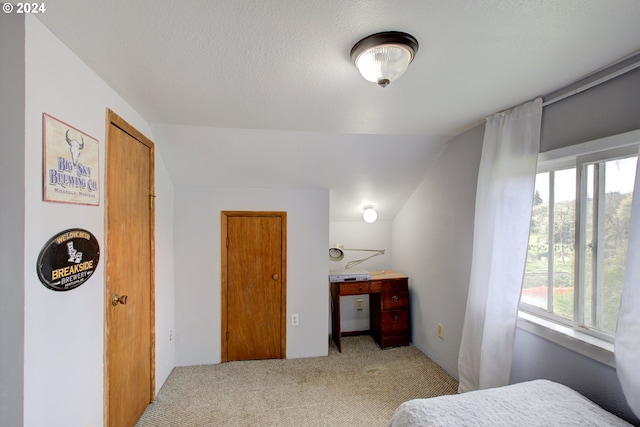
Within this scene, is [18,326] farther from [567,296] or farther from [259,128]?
[567,296]

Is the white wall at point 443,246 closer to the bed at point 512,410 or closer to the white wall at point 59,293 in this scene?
the bed at point 512,410

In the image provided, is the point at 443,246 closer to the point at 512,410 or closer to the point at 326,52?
the point at 512,410

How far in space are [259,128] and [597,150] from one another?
7.07 ft

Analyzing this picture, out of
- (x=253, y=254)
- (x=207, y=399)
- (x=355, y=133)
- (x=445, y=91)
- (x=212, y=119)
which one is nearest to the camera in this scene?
(x=445, y=91)

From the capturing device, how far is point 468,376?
218cm

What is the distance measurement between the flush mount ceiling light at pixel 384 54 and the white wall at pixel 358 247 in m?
2.51

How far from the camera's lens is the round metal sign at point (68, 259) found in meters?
1.15

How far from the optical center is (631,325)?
A: 1.26 m

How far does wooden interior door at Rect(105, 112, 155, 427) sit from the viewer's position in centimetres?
167

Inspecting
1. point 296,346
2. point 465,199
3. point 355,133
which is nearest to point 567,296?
point 465,199

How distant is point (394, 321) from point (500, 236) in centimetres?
170

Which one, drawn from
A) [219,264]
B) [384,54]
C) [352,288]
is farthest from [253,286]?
[384,54]

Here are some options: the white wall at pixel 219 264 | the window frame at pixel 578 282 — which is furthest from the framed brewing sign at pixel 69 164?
the window frame at pixel 578 282

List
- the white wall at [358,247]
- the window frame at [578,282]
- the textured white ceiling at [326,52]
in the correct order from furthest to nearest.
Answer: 1. the white wall at [358,247]
2. the window frame at [578,282]
3. the textured white ceiling at [326,52]
